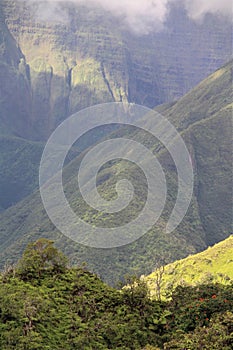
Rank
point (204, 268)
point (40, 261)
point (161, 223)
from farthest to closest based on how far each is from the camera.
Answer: point (161, 223)
point (204, 268)
point (40, 261)

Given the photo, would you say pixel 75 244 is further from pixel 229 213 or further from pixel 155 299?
pixel 155 299

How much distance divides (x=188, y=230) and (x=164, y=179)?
20233 mm

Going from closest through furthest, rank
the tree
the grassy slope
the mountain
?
the tree
the grassy slope
the mountain

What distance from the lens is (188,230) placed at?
159125 mm

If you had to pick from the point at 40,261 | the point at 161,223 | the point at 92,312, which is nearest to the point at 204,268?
the point at 161,223

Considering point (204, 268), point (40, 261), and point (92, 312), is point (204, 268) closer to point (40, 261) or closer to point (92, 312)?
point (40, 261)

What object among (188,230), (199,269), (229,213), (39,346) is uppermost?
(229,213)

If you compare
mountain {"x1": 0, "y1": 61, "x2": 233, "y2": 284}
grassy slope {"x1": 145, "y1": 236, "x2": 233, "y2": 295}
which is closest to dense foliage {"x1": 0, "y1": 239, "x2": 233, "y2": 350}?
grassy slope {"x1": 145, "y1": 236, "x2": 233, "y2": 295}

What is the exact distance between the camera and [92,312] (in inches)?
1404

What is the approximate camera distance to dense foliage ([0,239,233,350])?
103ft

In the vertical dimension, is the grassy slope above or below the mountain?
below

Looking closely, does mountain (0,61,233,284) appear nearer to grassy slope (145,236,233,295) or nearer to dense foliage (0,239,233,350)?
grassy slope (145,236,233,295)

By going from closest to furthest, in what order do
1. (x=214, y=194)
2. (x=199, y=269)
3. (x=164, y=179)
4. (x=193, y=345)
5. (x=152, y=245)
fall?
(x=193, y=345) < (x=199, y=269) < (x=152, y=245) < (x=164, y=179) < (x=214, y=194)

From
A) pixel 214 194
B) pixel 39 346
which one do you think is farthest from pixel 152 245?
pixel 39 346
